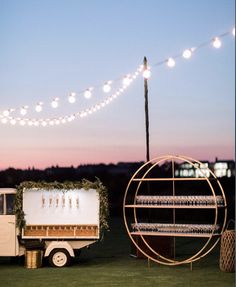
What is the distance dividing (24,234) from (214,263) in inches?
164

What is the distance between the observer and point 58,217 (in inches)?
538

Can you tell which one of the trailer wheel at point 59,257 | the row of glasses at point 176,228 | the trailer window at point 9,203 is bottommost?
the trailer wheel at point 59,257

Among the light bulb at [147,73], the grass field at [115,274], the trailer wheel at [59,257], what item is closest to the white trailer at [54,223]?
the trailer wheel at [59,257]

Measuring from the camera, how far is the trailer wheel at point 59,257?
13625 millimetres

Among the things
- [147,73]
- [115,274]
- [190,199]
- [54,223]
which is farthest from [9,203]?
[147,73]

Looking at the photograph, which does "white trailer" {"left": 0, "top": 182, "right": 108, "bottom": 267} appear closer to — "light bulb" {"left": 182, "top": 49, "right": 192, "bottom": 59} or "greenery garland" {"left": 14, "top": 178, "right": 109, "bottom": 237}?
"greenery garland" {"left": 14, "top": 178, "right": 109, "bottom": 237}

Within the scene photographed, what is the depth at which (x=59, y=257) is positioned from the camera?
44.8 ft

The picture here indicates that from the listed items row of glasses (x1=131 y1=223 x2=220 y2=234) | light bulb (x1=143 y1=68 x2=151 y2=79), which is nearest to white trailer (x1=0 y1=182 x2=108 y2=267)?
row of glasses (x1=131 y1=223 x2=220 y2=234)

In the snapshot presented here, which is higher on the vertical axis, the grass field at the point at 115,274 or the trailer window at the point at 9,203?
the trailer window at the point at 9,203

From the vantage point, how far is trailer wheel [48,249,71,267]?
13625 mm

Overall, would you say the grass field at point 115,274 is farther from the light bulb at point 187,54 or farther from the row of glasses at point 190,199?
the light bulb at point 187,54

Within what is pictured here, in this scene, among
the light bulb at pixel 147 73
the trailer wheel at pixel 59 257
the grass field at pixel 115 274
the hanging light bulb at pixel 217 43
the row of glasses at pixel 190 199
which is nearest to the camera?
the hanging light bulb at pixel 217 43

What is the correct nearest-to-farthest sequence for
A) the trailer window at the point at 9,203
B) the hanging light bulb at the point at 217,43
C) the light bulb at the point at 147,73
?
the hanging light bulb at the point at 217,43
the trailer window at the point at 9,203
the light bulb at the point at 147,73

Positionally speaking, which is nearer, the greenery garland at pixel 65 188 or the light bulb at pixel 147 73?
the greenery garland at pixel 65 188
